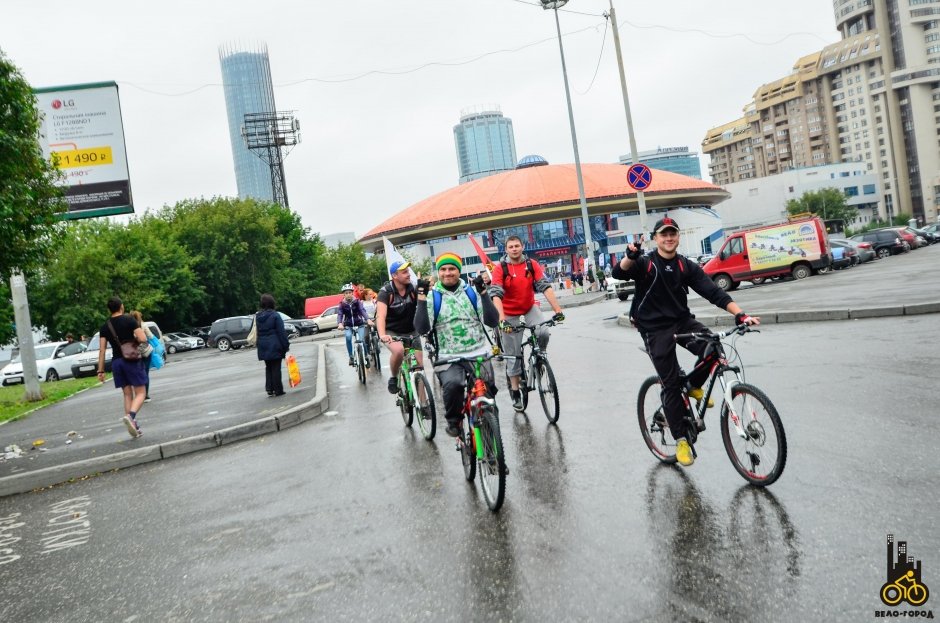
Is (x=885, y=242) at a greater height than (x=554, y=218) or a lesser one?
lesser

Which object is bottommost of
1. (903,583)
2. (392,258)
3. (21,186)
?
(903,583)

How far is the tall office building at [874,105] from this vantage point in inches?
4993

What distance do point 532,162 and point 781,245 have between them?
72.0 meters

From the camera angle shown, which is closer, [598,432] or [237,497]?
[237,497]

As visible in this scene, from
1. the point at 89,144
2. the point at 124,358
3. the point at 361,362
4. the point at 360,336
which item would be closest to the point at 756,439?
the point at 124,358

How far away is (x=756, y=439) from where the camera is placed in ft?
15.7

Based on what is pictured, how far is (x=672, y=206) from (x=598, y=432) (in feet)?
262

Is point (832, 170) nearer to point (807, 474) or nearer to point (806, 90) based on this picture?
point (806, 90)

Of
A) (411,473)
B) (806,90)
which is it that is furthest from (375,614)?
(806,90)

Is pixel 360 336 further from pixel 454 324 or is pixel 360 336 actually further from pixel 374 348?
pixel 454 324

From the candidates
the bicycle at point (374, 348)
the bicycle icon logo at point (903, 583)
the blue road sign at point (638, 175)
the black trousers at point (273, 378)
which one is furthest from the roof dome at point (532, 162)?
the bicycle icon logo at point (903, 583)

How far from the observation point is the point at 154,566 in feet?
15.4

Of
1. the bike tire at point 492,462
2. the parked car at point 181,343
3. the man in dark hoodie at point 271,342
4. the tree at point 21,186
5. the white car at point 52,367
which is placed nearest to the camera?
the bike tire at point 492,462

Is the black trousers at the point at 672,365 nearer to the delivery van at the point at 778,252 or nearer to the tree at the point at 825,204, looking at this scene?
the delivery van at the point at 778,252
